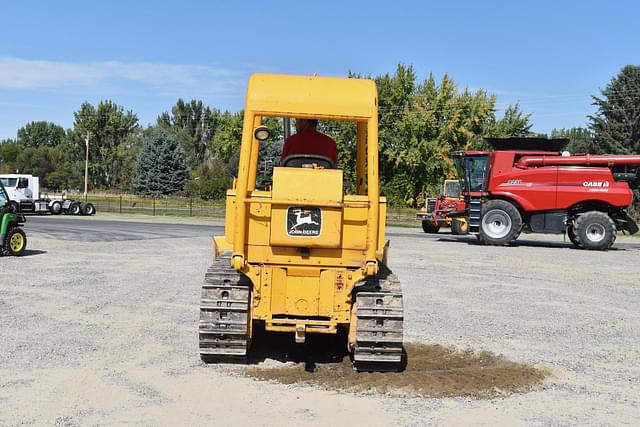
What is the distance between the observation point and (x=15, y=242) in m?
18.6

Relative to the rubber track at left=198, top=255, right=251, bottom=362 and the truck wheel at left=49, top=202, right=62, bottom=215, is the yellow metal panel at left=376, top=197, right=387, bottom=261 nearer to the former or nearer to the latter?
the rubber track at left=198, top=255, right=251, bottom=362

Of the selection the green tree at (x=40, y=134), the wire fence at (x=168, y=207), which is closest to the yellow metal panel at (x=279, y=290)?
the wire fence at (x=168, y=207)

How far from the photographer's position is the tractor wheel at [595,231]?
24.4 m

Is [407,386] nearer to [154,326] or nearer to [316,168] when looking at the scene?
[316,168]

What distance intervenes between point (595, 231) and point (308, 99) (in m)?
19.7

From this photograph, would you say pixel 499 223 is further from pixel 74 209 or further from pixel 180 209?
pixel 180 209

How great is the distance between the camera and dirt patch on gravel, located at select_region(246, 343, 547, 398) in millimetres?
6809

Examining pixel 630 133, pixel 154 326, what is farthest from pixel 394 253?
pixel 630 133

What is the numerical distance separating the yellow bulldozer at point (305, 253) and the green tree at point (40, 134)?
137 m

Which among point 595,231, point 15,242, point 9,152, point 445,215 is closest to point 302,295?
point 15,242

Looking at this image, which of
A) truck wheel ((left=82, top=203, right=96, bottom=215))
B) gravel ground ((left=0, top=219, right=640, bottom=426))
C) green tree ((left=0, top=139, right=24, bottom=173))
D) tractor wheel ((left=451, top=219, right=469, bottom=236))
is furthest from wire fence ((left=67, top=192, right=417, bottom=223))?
green tree ((left=0, top=139, right=24, bottom=173))

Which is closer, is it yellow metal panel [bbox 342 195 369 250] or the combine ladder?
yellow metal panel [bbox 342 195 369 250]

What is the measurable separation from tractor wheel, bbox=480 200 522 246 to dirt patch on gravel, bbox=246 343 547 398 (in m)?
17.1

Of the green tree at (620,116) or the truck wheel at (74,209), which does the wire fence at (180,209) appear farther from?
the green tree at (620,116)
